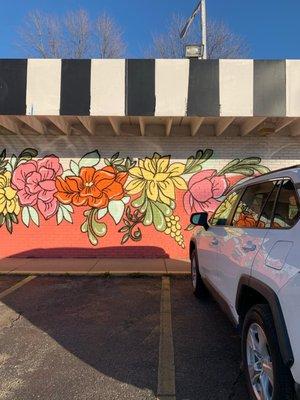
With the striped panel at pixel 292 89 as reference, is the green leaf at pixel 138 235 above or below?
below

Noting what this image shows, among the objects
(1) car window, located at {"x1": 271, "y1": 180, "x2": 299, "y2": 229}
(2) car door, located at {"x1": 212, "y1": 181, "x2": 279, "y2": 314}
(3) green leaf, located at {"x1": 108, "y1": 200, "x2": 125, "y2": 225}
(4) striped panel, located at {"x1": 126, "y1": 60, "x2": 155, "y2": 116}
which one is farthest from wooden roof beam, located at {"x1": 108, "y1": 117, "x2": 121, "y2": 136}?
(1) car window, located at {"x1": 271, "y1": 180, "x2": 299, "y2": 229}

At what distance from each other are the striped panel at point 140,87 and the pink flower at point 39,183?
297 cm

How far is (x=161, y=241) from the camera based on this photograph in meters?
10.5

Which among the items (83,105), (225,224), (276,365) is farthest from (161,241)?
(276,365)

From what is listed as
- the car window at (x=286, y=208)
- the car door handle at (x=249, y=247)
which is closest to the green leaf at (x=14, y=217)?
the car door handle at (x=249, y=247)

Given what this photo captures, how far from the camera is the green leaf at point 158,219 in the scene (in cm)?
1051

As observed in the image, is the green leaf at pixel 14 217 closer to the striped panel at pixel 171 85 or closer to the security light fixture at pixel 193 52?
the striped panel at pixel 171 85

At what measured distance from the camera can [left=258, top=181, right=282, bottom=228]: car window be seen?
11.0 ft

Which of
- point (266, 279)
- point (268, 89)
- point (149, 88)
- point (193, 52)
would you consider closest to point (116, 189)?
point (149, 88)

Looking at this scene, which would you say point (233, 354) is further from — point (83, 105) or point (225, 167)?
point (225, 167)

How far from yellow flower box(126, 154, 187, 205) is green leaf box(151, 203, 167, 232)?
0.24m

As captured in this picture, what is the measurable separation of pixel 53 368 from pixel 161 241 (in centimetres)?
657

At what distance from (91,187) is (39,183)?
4.15ft

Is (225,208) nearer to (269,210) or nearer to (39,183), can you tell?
(269,210)
